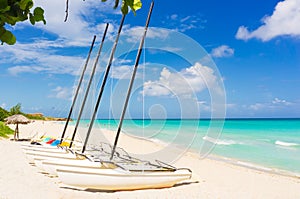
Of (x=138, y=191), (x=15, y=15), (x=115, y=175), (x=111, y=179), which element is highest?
(x=15, y=15)

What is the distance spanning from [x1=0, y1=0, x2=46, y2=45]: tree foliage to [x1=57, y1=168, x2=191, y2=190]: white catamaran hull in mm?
7588

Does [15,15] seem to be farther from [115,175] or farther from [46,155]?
[46,155]

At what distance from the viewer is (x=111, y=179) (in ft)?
27.9

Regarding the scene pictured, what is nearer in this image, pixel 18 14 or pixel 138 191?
pixel 18 14

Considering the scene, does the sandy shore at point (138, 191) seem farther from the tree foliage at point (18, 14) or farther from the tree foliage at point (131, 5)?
the tree foliage at point (131, 5)

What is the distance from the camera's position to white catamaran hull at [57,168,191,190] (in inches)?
325

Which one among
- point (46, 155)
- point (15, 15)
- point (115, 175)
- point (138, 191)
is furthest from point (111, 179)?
point (15, 15)

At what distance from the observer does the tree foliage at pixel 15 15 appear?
1093 mm

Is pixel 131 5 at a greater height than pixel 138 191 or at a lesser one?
greater

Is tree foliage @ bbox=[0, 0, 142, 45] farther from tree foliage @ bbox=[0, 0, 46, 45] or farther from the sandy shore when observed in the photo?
the sandy shore

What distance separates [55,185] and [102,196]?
1.57 metres

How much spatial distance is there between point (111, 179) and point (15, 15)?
778 centimetres

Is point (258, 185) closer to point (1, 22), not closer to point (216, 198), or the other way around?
point (216, 198)

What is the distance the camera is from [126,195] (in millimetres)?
8391
